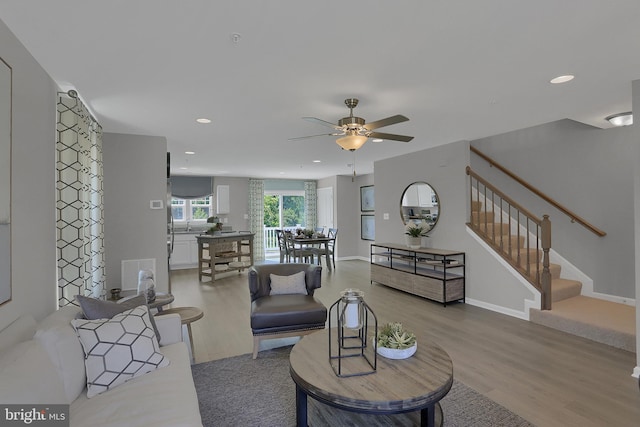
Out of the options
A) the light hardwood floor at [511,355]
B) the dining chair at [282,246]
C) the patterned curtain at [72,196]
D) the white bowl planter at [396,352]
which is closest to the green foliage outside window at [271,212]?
the dining chair at [282,246]

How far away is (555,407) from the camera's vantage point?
2.24 metres

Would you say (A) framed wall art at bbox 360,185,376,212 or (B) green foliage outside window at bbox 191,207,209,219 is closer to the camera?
(A) framed wall art at bbox 360,185,376,212

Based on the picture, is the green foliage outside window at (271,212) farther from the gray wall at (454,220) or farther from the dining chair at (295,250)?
the gray wall at (454,220)

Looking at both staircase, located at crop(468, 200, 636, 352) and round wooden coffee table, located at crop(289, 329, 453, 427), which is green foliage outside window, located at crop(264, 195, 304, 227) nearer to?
staircase, located at crop(468, 200, 636, 352)

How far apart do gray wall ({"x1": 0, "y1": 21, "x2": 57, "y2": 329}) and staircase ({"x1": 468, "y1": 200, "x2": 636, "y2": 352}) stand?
184 inches

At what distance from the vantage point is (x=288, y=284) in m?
3.50

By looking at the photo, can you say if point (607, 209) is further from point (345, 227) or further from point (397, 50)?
point (345, 227)

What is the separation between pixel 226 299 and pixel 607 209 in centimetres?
552

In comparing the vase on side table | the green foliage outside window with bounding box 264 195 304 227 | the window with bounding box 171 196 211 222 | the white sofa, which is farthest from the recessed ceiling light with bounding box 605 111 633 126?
the window with bounding box 171 196 211 222

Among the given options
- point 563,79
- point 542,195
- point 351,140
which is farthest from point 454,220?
point 351,140

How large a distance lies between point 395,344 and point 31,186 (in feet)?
8.26

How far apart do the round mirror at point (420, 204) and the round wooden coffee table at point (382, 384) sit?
3.62m

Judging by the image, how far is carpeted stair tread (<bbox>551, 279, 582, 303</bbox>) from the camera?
13.7ft

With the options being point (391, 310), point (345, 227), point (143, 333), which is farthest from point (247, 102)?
point (345, 227)
